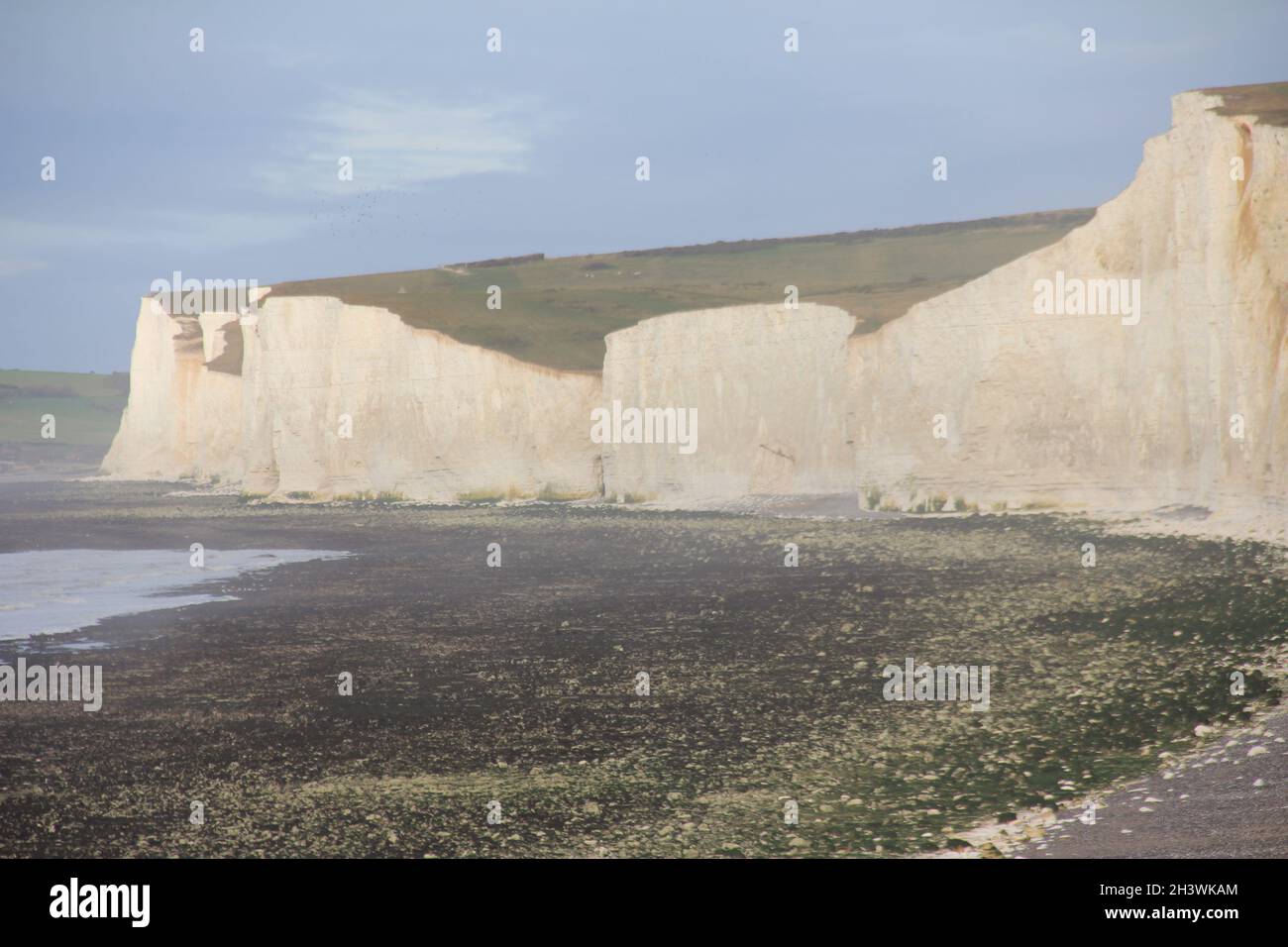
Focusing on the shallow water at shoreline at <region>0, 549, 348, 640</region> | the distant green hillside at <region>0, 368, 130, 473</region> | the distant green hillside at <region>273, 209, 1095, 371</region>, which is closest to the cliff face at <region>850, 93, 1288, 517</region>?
the distant green hillside at <region>273, 209, 1095, 371</region>

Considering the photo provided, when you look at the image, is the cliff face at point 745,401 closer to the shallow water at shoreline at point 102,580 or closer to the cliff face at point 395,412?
the cliff face at point 395,412

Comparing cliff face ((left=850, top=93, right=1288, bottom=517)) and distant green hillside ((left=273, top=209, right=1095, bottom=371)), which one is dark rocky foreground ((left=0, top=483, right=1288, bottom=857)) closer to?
cliff face ((left=850, top=93, right=1288, bottom=517))

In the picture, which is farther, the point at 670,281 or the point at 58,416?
the point at 58,416

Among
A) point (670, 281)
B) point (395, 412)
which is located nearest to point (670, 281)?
point (670, 281)

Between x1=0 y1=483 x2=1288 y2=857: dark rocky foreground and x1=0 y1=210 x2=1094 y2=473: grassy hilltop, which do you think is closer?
x1=0 y1=483 x2=1288 y2=857: dark rocky foreground

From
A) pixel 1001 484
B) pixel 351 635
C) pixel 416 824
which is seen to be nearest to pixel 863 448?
pixel 1001 484

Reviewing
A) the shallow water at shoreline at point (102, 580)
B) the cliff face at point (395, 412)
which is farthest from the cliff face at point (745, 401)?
the shallow water at shoreline at point (102, 580)

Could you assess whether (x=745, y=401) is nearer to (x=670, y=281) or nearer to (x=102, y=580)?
(x=102, y=580)
